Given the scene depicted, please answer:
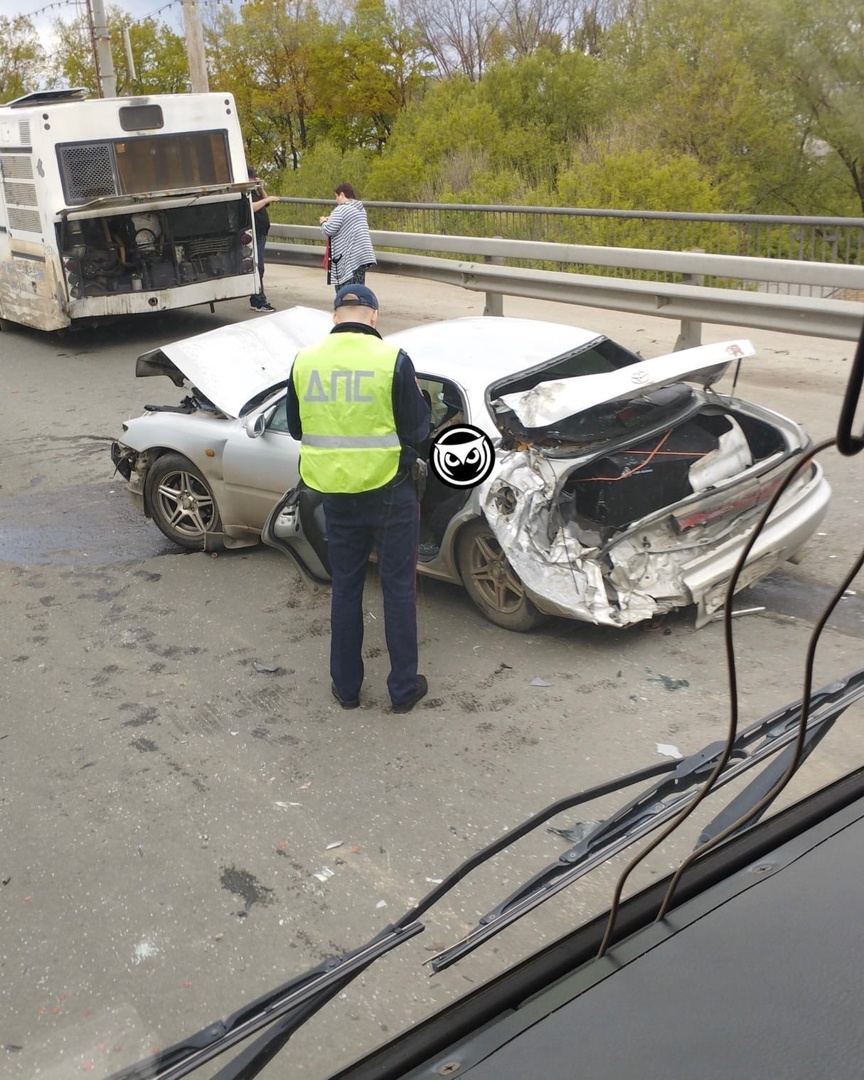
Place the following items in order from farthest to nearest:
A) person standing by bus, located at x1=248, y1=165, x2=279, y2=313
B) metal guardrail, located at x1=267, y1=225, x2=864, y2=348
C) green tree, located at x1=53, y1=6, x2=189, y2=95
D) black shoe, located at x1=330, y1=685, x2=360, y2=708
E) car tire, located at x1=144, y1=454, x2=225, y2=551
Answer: green tree, located at x1=53, y1=6, x2=189, y2=95 → person standing by bus, located at x1=248, y1=165, x2=279, y2=313 → metal guardrail, located at x1=267, y1=225, x2=864, y2=348 → car tire, located at x1=144, y1=454, x2=225, y2=551 → black shoe, located at x1=330, y1=685, x2=360, y2=708

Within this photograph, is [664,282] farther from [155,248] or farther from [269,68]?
[269,68]

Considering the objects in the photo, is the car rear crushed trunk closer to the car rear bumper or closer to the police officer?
the car rear bumper

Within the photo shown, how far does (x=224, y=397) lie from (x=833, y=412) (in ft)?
16.0

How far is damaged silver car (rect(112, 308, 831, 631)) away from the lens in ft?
17.8

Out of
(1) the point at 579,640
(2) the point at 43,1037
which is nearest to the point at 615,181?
(1) the point at 579,640

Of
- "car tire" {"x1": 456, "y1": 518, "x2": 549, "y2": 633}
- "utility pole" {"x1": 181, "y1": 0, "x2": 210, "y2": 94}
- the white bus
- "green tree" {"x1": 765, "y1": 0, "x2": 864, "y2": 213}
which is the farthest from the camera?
"green tree" {"x1": 765, "y1": 0, "x2": 864, "y2": 213}

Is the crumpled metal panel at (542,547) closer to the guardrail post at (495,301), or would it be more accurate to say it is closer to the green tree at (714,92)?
the guardrail post at (495,301)

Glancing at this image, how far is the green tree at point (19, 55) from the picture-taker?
164 feet

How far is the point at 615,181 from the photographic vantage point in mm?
17953

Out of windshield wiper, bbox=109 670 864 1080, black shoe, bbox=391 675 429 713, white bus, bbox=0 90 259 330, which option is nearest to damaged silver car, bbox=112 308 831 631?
black shoe, bbox=391 675 429 713

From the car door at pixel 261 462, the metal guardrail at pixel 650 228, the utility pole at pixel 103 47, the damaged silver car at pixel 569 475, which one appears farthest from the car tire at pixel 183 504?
the utility pole at pixel 103 47

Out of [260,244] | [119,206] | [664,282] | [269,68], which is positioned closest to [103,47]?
[269,68]

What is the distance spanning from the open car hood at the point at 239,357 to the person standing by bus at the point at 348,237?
214 inches

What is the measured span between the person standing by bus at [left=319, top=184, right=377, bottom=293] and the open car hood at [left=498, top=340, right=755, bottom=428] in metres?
7.45
